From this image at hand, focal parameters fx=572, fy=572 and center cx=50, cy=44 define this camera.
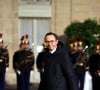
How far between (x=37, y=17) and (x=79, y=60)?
5.15 meters

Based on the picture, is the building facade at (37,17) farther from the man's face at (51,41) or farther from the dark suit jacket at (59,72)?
the man's face at (51,41)

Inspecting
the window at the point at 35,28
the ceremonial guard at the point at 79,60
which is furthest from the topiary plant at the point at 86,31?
the ceremonial guard at the point at 79,60

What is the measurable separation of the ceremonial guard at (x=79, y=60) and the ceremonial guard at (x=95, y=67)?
0.18 m

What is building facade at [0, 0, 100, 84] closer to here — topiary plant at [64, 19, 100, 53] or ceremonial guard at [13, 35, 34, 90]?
topiary plant at [64, 19, 100, 53]

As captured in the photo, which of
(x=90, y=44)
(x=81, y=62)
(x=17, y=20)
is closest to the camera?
(x=81, y=62)

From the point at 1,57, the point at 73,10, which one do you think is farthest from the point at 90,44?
the point at 1,57

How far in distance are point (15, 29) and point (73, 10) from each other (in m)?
2.06

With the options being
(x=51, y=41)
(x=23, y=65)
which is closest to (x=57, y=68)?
(x=51, y=41)

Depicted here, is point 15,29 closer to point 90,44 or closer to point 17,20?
point 17,20

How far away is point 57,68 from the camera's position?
28.2 feet

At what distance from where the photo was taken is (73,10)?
19297mm

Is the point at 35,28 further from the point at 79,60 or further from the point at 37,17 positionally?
the point at 79,60

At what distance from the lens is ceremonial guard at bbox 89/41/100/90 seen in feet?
47.3

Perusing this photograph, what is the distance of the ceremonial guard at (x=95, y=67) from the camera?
47.3ft
